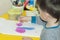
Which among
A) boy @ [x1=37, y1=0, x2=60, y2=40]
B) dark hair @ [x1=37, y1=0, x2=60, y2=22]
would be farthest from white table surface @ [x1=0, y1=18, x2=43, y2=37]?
dark hair @ [x1=37, y1=0, x2=60, y2=22]

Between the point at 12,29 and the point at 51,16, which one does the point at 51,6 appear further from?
the point at 12,29

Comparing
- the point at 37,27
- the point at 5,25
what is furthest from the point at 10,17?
the point at 37,27

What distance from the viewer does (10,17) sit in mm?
1416

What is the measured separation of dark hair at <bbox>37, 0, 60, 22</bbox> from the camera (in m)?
0.90

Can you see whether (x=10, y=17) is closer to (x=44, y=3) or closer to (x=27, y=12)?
(x=27, y=12)

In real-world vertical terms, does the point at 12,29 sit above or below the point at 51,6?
below

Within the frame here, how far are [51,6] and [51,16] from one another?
61mm

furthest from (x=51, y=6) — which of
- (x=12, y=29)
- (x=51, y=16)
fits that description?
(x=12, y=29)

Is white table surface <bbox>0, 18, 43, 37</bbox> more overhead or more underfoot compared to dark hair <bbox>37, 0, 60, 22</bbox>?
more underfoot

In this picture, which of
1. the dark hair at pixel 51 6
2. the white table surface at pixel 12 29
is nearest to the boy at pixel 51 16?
the dark hair at pixel 51 6

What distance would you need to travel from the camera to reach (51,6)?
910 mm

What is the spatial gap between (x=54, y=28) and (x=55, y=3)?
15 cm

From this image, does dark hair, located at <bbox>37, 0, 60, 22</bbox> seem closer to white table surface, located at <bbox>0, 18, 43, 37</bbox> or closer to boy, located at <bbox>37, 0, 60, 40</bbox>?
boy, located at <bbox>37, 0, 60, 40</bbox>

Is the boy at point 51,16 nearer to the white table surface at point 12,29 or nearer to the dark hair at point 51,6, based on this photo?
the dark hair at point 51,6
